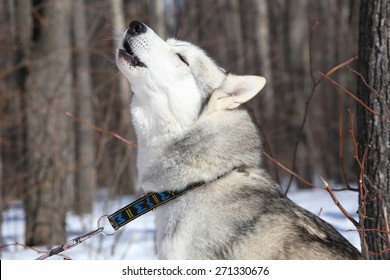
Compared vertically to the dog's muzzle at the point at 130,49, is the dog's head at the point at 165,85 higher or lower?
lower

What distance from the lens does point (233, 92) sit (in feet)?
11.2

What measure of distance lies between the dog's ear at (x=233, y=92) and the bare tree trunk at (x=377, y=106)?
2.36 feet

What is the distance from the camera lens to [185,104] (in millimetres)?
3369

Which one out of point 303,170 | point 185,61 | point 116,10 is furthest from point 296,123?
point 185,61

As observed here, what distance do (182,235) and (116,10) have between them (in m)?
10.2

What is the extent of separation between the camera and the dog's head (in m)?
3.35

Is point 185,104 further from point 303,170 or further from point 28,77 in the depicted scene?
point 303,170

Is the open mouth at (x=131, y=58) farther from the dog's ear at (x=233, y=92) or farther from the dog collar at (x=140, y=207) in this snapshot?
the dog collar at (x=140, y=207)

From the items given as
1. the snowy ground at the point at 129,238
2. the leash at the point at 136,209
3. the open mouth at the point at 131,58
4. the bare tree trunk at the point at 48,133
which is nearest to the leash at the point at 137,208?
the leash at the point at 136,209

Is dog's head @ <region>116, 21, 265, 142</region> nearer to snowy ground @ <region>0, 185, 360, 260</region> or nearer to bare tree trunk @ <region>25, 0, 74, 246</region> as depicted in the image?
snowy ground @ <region>0, 185, 360, 260</region>

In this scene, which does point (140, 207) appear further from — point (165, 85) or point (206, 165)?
point (165, 85)

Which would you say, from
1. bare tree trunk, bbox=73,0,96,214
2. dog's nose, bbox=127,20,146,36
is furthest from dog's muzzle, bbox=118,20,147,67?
bare tree trunk, bbox=73,0,96,214

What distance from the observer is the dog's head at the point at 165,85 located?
335 centimetres

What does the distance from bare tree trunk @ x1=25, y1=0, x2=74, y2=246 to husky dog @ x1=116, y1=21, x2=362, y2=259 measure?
3366 mm
